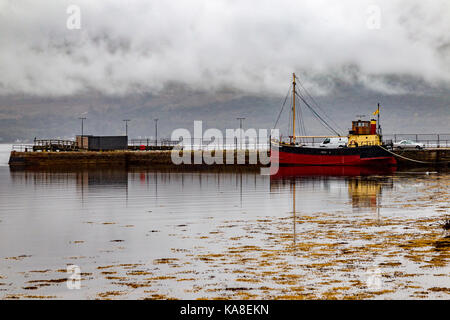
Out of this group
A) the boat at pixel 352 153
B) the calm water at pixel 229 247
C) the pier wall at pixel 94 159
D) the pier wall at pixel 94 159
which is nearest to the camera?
the calm water at pixel 229 247

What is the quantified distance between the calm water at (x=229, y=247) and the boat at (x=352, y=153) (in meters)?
45.5

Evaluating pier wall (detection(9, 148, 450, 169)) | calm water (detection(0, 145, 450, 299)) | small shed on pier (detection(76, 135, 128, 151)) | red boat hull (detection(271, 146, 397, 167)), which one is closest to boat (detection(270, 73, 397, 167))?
red boat hull (detection(271, 146, 397, 167))

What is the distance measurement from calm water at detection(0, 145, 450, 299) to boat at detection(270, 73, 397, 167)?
4548 centimetres

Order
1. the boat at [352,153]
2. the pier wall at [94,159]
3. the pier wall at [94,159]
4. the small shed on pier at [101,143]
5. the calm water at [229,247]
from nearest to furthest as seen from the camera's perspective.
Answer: the calm water at [229,247] → the boat at [352,153] → the pier wall at [94,159] → the pier wall at [94,159] → the small shed on pier at [101,143]

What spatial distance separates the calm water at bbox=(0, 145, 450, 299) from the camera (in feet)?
42.1

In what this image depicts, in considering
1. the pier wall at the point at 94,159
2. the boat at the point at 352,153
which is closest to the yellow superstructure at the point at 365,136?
the boat at the point at 352,153

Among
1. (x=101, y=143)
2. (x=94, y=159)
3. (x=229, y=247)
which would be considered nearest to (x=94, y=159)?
(x=94, y=159)

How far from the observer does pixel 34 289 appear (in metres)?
12.9

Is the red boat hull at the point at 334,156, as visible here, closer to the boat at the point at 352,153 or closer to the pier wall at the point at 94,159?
the boat at the point at 352,153

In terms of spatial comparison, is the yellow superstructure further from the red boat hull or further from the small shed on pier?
the small shed on pier

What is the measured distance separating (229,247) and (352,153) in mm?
65070

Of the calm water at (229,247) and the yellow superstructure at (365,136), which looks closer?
the calm water at (229,247)

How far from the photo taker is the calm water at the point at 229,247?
12.8 meters
